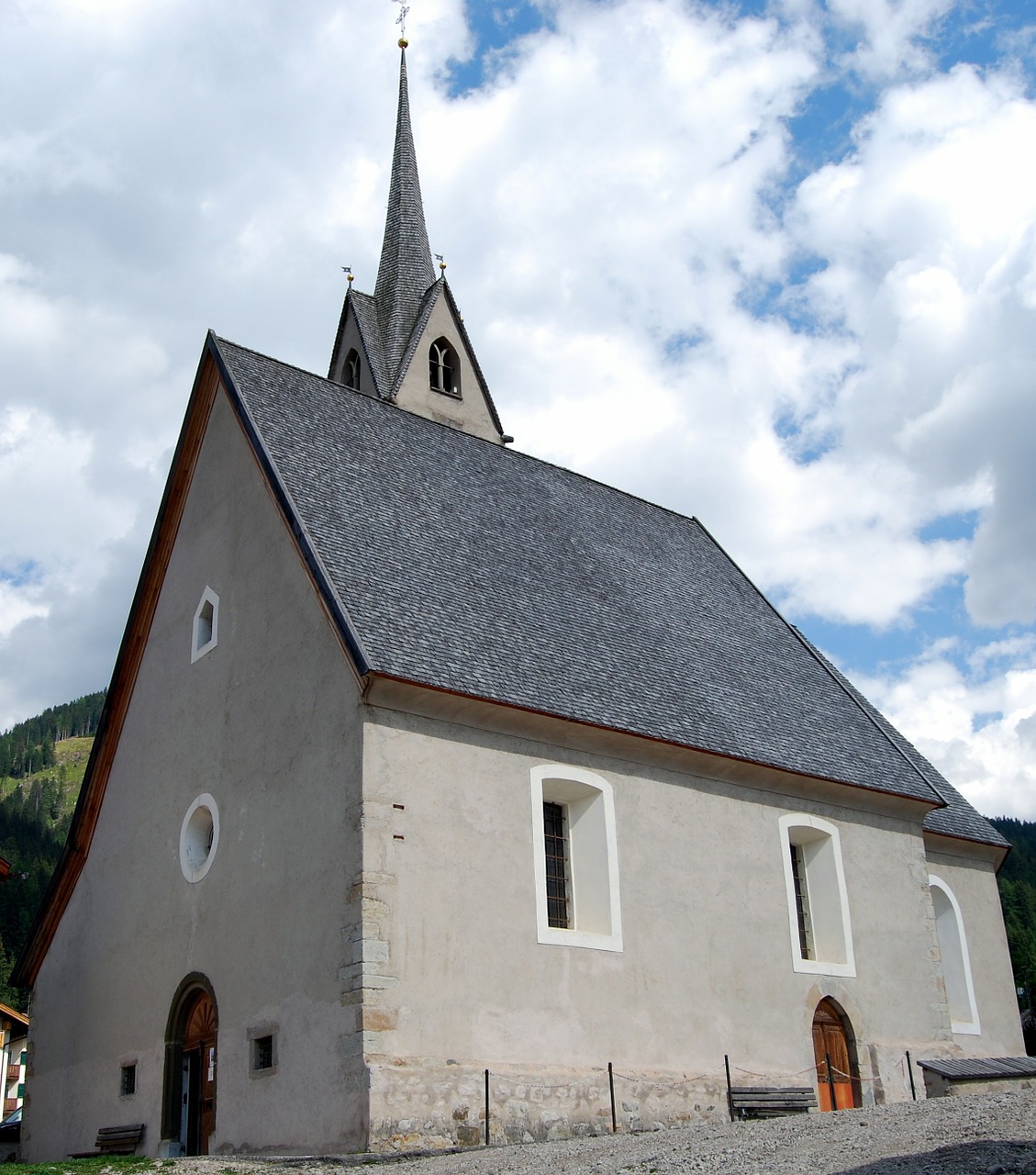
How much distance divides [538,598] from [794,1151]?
10131 mm

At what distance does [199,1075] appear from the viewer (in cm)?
1633

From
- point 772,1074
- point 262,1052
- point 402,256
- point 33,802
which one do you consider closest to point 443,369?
point 402,256

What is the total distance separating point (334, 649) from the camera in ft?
51.1

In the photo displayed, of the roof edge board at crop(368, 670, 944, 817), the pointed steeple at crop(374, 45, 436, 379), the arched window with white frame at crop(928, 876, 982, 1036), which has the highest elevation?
the pointed steeple at crop(374, 45, 436, 379)

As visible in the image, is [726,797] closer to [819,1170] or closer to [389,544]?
[389,544]

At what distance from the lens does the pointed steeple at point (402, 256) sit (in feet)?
96.1

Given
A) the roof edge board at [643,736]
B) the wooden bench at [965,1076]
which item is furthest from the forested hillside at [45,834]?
the wooden bench at [965,1076]

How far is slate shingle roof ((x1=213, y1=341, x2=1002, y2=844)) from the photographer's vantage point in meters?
16.5

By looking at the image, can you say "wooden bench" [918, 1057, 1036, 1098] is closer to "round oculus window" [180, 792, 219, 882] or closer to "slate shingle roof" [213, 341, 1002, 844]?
"slate shingle roof" [213, 341, 1002, 844]

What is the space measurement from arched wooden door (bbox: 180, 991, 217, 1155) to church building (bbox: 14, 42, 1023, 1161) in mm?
74

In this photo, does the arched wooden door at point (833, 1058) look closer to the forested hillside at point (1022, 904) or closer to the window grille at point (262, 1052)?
the window grille at point (262, 1052)

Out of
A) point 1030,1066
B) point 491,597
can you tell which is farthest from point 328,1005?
point 1030,1066

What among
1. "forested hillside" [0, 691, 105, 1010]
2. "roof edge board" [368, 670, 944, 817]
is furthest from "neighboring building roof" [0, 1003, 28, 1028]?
"roof edge board" [368, 670, 944, 817]

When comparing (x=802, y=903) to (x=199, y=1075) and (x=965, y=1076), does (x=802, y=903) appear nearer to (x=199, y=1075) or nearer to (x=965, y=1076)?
(x=965, y=1076)
